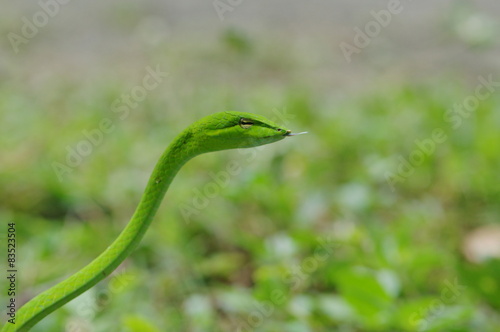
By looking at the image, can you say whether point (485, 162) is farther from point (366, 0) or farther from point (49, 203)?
point (366, 0)

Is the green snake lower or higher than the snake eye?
lower

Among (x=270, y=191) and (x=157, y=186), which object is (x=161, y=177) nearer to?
(x=157, y=186)

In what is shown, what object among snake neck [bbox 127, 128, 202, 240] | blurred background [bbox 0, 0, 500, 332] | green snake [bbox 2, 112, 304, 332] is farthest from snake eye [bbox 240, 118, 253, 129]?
blurred background [bbox 0, 0, 500, 332]

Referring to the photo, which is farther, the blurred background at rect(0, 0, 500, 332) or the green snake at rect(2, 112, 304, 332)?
the blurred background at rect(0, 0, 500, 332)

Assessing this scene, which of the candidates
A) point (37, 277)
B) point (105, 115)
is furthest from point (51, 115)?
point (37, 277)

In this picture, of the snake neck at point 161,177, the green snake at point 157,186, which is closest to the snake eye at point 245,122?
the green snake at point 157,186

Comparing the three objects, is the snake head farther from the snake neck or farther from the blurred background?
the blurred background

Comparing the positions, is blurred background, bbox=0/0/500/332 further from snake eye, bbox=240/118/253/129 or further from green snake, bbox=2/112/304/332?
snake eye, bbox=240/118/253/129

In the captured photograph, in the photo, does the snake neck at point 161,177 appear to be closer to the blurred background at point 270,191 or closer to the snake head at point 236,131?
the snake head at point 236,131
